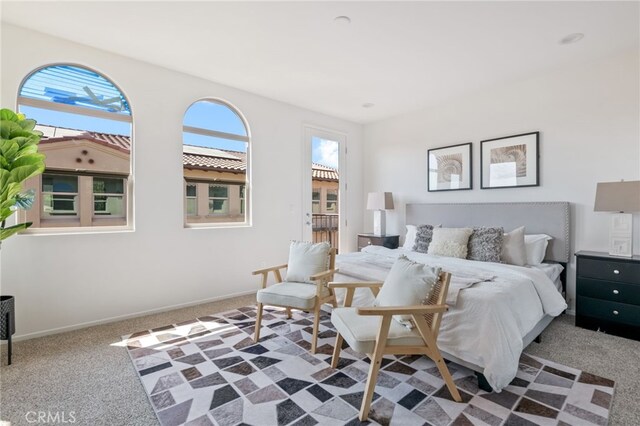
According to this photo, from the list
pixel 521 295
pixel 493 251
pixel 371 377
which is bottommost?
pixel 371 377

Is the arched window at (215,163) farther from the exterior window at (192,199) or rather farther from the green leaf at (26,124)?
the green leaf at (26,124)

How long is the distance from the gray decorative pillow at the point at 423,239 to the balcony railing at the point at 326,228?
5.62 ft

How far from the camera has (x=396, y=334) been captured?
6.10 feet

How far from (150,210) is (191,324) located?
1.37m

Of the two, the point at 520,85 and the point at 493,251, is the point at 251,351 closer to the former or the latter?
the point at 493,251

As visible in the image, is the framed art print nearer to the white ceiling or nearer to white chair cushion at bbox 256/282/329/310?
the white ceiling

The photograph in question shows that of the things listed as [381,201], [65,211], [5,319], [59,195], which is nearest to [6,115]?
[59,195]

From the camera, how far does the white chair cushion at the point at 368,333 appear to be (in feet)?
5.96

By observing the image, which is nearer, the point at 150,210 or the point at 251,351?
the point at 251,351

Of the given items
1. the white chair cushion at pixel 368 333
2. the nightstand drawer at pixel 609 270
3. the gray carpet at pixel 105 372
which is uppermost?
the nightstand drawer at pixel 609 270

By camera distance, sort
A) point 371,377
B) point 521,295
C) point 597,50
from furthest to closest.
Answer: point 597,50, point 521,295, point 371,377

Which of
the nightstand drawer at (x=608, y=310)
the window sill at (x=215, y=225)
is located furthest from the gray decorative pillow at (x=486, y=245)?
the window sill at (x=215, y=225)

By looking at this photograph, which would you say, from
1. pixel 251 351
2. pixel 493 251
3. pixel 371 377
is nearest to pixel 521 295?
pixel 493 251

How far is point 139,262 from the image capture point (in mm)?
3373
